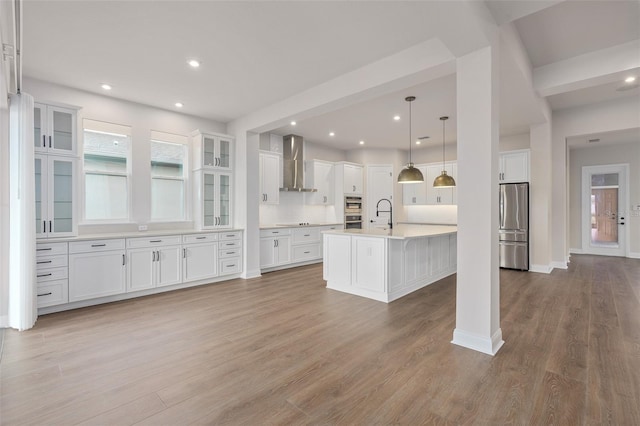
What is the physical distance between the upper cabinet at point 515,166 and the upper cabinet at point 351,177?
3361 mm

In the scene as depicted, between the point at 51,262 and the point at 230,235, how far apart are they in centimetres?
244

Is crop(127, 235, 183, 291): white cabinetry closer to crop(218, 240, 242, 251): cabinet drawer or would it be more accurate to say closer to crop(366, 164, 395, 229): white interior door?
crop(218, 240, 242, 251): cabinet drawer

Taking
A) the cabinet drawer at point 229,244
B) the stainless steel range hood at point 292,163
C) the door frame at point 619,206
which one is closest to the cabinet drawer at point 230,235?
the cabinet drawer at point 229,244

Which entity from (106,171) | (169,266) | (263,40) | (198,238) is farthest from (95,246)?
(263,40)

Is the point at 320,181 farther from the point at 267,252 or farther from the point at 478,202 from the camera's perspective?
the point at 478,202

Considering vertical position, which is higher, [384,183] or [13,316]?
[384,183]

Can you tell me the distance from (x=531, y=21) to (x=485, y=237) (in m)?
2.36

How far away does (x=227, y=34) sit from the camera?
298cm

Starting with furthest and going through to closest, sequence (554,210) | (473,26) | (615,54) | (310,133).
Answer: (310,133) < (554,210) < (615,54) < (473,26)

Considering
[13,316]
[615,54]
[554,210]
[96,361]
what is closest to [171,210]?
[13,316]

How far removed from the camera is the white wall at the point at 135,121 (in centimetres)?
416

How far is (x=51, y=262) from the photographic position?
3.69 meters

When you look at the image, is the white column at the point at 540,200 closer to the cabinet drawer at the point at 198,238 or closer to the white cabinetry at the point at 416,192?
the white cabinetry at the point at 416,192

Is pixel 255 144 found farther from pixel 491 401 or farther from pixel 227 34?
pixel 491 401
